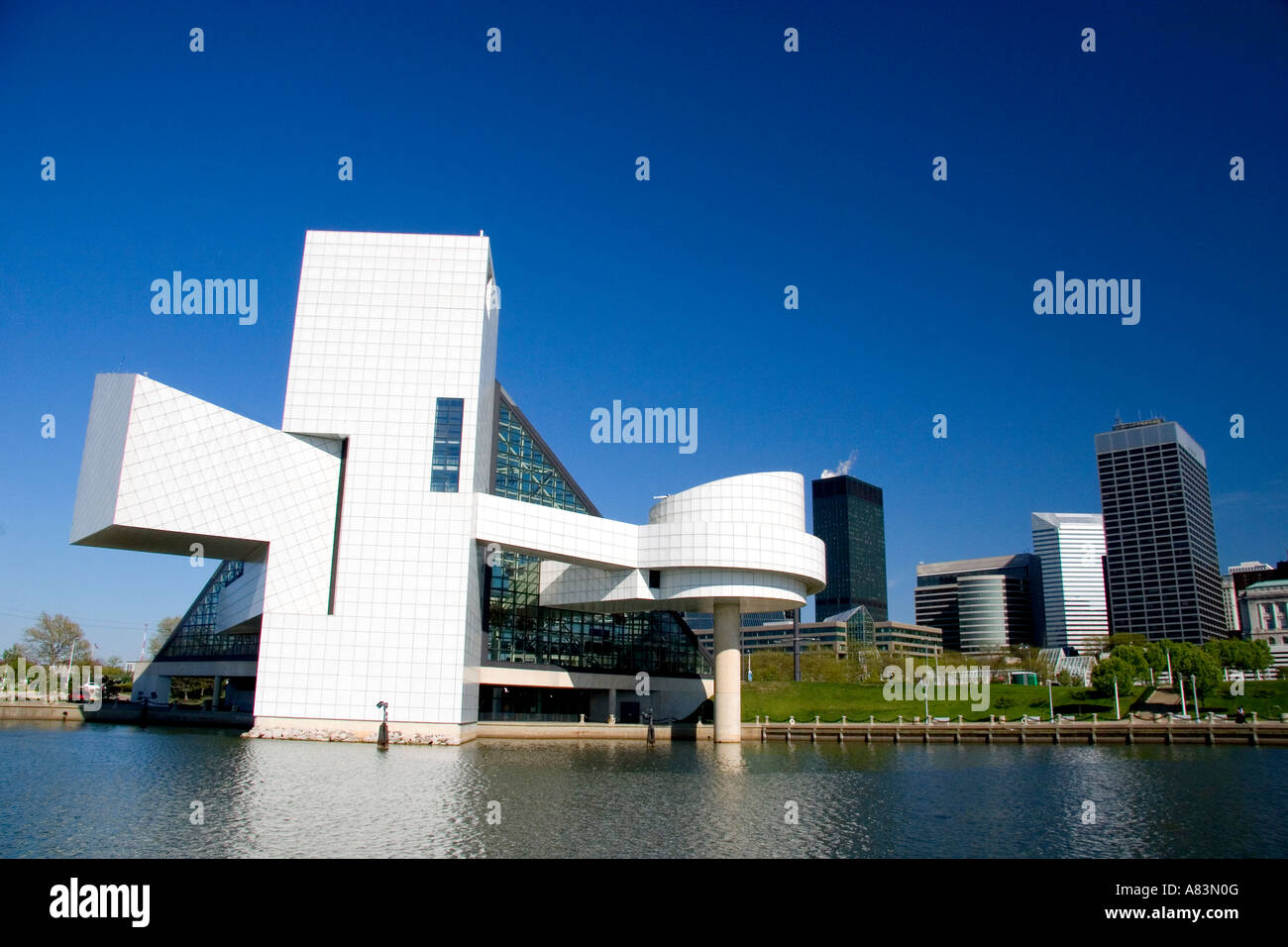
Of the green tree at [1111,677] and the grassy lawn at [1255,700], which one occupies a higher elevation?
the green tree at [1111,677]

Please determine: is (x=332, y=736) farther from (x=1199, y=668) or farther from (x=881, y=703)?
(x=1199, y=668)

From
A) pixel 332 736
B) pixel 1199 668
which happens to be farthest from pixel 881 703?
pixel 332 736

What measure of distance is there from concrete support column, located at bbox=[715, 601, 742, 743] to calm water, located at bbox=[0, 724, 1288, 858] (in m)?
19.0

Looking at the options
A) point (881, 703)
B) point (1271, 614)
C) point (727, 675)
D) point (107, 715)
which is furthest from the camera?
point (1271, 614)

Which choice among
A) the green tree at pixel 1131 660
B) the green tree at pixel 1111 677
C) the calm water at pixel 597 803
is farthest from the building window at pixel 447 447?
the green tree at pixel 1131 660

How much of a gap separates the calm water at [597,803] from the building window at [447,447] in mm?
15046

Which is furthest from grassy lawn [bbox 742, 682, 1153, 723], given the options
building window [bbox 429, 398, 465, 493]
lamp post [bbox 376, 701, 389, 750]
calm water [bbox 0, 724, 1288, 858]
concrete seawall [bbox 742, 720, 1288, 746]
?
lamp post [bbox 376, 701, 389, 750]

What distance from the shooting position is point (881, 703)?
8069 cm

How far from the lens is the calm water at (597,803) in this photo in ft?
62.5

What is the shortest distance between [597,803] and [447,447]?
29671 mm

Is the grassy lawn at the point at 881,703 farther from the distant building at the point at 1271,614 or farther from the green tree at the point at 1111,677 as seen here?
the distant building at the point at 1271,614
